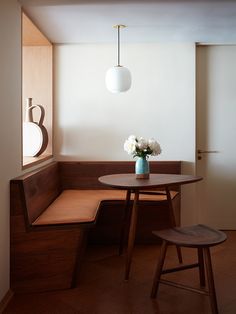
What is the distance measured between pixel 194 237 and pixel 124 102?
2089 mm

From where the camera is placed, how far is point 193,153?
164 inches

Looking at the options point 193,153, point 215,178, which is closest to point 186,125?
point 193,153

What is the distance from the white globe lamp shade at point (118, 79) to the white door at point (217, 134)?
1.09 meters

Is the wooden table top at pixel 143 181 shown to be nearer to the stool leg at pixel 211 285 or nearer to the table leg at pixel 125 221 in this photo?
the table leg at pixel 125 221

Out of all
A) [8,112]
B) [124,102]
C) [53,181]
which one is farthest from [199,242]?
[124,102]

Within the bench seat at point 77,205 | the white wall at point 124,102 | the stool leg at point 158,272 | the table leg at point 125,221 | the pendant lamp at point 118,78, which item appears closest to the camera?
the stool leg at point 158,272

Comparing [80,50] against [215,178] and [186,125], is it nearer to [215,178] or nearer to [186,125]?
[186,125]

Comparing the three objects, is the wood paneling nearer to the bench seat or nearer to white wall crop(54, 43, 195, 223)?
white wall crop(54, 43, 195, 223)

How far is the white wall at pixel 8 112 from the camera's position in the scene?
8.13ft

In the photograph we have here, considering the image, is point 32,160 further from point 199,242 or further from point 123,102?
point 199,242

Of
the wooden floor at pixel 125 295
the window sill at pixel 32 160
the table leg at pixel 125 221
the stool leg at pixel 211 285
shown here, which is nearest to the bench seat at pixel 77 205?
the table leg at pixel 125 221

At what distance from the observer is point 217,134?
14.1 feet

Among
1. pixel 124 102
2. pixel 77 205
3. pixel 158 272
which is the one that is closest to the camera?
pixel 158 272

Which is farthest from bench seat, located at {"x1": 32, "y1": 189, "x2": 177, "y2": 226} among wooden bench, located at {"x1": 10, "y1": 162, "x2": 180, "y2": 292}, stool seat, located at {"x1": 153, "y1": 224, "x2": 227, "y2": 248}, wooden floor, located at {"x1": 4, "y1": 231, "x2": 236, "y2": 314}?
stool seat, located at {"x1": 153, "y1": 224, "x2": 227, "y2": 248}
